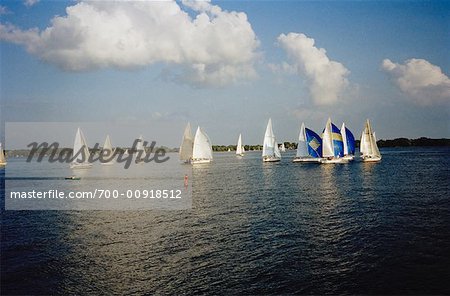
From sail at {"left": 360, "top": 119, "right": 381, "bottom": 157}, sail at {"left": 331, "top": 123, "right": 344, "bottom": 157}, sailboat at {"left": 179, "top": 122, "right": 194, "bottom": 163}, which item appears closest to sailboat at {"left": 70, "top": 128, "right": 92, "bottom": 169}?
sailboat at {"left": 179, "top": 122, "right": 194, "bottom": 163}

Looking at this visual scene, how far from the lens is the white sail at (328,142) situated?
106688mm

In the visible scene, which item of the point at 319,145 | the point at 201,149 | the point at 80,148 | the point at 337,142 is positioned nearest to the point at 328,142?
the point at 337,142

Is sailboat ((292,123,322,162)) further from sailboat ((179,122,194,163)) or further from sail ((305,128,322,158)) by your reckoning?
sailboat ((179,122,194,163))

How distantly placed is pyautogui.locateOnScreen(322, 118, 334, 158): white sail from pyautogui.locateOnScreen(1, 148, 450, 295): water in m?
57.7

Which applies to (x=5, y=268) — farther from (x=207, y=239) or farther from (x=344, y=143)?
(x=344, y=143)

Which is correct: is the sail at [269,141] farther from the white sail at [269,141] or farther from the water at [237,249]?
the water at [237,249]

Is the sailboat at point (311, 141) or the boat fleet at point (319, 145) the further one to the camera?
the sailboat at point (311, 141)

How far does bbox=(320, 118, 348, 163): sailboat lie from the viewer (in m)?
107

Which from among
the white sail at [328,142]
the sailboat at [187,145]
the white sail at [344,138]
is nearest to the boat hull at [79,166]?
the sailboat at [187,145]

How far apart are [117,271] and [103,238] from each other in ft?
30.5

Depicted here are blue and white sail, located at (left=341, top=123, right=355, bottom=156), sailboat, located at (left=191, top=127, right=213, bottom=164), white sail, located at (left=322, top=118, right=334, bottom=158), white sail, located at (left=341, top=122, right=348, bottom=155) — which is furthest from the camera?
sailboat, located at (left=191, top=127, right=213, bottom=164)

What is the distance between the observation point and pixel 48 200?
57.9 metres

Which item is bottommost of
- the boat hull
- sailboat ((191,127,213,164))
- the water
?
the water

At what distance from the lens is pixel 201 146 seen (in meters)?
129
